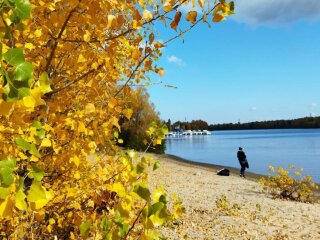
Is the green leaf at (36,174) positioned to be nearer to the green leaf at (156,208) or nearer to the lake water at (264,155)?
the green leaf at (156,208)

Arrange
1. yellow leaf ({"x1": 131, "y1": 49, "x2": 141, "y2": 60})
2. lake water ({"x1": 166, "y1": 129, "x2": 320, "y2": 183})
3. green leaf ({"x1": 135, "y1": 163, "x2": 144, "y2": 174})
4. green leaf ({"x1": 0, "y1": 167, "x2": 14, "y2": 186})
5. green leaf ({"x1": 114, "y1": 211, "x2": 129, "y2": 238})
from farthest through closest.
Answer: lake water ({"x1": 166, "y1": 129, "x2": 320, "y2": 183}), yellow leaf ({"x1": 131, "y1": 49, "x2": 141, "y2": 60}), green leaf ({"x1": 135, "y1": 163, "x2": 144, "y2": 174}), green leaf ({"x1": 114, "y1": 211, "x2": 129, "y2": 238}), green leaf ({"x1": 0, "y1": 167, "x2": 14, "y2": 186})

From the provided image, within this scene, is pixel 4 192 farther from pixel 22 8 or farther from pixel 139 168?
pixel 139 168

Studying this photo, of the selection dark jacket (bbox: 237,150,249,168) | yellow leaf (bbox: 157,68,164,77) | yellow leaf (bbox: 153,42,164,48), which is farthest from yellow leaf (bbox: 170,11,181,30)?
dark jacket (bbox: 237,150,249,168)

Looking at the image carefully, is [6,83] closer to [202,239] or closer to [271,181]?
[202,239]

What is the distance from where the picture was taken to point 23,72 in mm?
969

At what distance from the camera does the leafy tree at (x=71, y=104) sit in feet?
3.79

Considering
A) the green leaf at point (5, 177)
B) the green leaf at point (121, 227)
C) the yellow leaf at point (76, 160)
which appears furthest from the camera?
the yellow leaf at point (76, 160)

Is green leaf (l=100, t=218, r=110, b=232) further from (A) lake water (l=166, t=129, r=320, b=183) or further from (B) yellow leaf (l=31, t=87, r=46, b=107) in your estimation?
(A) lake water (l=166, t=129, r=320, b=183)

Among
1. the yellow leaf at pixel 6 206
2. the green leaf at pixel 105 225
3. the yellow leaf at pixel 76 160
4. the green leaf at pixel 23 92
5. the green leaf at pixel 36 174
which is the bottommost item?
the green leaf at pixel 105 225

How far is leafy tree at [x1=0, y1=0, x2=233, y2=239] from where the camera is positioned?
1.16m

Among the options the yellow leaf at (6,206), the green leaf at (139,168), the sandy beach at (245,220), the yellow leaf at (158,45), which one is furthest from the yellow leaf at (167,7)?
the sandy beach at (245,220)

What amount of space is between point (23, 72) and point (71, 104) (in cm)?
203

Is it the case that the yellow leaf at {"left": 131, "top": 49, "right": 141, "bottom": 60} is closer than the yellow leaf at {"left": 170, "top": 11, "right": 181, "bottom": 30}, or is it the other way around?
the yellow leaf at {"left": 170, "top": 11, "right": 181, "bottom": 30}

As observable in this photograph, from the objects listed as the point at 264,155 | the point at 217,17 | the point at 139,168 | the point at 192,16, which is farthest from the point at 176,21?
the point at 264,155
